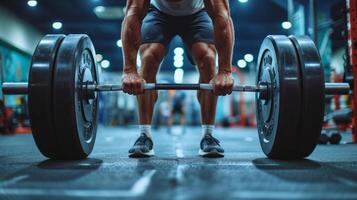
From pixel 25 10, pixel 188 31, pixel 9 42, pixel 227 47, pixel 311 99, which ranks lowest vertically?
pixel 311 99

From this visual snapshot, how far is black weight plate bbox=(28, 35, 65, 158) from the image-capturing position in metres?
1.40

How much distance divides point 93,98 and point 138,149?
29 cm

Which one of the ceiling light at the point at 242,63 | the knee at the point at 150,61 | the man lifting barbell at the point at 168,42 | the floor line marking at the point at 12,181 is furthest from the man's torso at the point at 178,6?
the ceiling light at the point at 242,63

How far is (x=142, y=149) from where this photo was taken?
1.70 meters

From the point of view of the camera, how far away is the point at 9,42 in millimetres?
7203

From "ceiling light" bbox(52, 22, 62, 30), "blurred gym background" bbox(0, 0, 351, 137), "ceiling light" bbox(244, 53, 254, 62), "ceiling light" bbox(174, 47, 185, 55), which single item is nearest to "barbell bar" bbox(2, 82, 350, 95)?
"blurred gym background" bbox(0, 0, 351, 137)

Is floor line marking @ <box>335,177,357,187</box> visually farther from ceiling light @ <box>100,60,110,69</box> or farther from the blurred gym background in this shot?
ceiling light @ <box>100,60,110,69</box>

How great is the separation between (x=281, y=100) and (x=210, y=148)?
0.43 m

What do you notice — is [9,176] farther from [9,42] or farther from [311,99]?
[9,42]

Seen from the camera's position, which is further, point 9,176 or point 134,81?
point 134,81

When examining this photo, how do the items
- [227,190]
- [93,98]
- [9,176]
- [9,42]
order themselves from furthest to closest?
[9,42] < [93,98] < [9,176] < [227,190]

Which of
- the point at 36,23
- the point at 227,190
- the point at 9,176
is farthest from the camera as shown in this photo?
the point at 36,23

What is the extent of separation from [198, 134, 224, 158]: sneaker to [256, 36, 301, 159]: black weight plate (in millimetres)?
192

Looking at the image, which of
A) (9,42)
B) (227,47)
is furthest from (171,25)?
(9,42)
